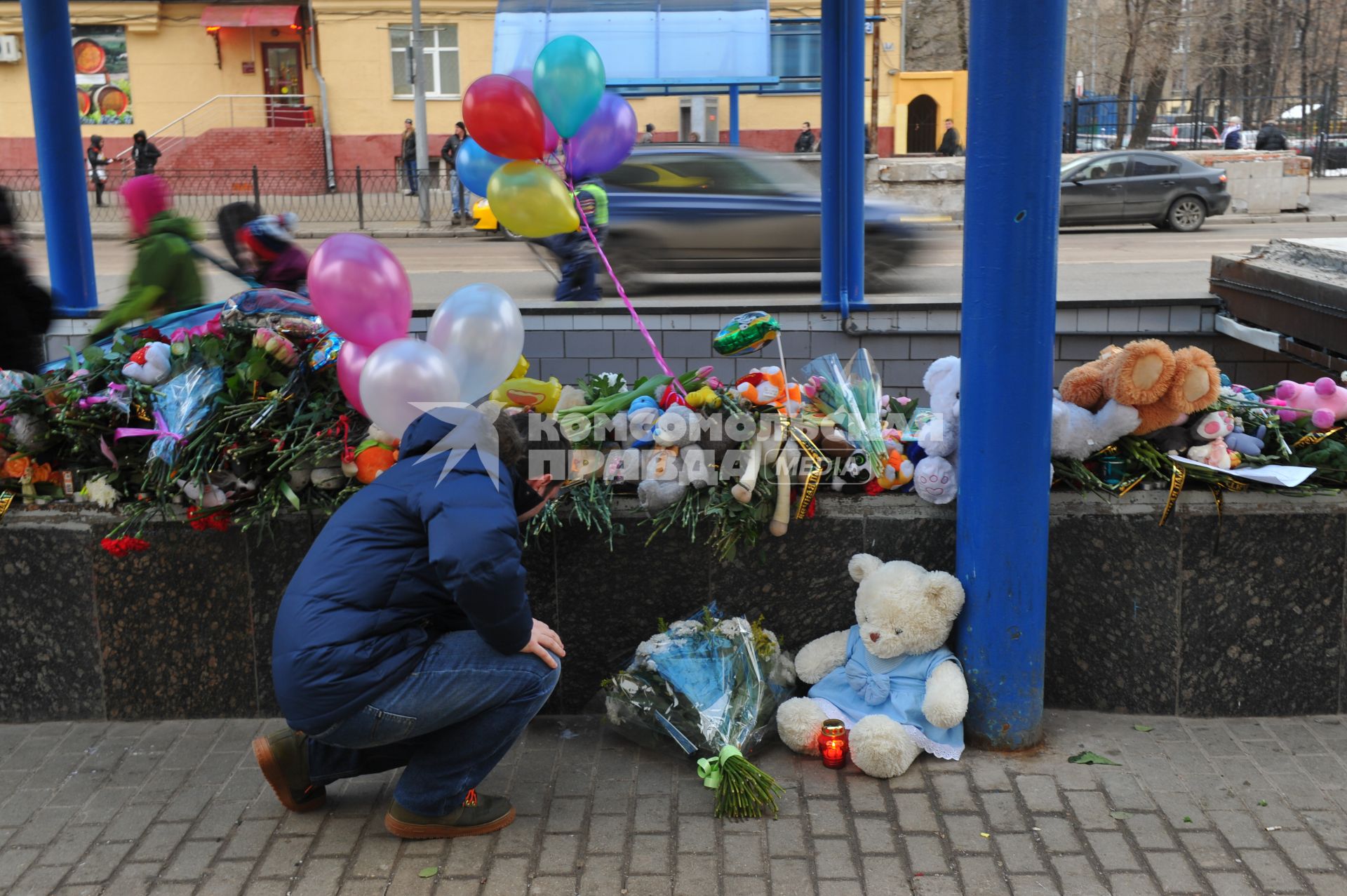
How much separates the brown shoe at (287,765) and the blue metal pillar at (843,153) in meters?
4.08

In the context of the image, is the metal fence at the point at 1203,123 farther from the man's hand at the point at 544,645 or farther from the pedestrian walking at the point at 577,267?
the man's hand at the point at 544,645

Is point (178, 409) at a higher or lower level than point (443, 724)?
higher

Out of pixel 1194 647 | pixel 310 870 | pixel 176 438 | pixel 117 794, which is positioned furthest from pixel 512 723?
pixel 1194 647

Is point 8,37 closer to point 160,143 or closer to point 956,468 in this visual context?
point 160,143

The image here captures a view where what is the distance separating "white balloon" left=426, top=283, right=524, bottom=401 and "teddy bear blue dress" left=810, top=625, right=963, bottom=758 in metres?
1.44

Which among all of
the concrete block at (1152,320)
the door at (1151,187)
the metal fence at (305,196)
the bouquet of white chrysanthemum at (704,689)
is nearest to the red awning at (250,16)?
the metal fence at (305,196)

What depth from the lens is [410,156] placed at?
23.4m

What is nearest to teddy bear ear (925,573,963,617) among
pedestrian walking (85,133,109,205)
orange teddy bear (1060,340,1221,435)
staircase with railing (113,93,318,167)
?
orange teddy bear (1060,340,1221,435)

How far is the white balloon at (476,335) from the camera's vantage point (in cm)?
347

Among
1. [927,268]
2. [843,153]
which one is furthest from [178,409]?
[927,268]

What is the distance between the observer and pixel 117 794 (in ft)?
12.0

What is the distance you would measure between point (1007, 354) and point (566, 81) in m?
1.91

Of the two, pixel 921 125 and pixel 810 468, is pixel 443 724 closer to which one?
pixel 810 468

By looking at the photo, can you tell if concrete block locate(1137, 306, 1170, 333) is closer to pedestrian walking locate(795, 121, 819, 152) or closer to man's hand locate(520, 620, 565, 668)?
man's hand locate(520, 620, 565, 668)
